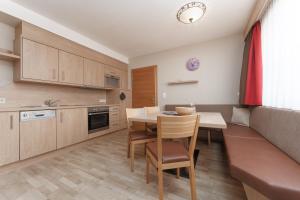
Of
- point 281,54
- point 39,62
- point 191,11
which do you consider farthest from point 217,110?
point 39,62

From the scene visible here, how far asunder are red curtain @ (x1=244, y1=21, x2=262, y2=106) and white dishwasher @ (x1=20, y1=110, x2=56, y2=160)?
353 cm

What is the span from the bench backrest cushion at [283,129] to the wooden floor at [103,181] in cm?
63

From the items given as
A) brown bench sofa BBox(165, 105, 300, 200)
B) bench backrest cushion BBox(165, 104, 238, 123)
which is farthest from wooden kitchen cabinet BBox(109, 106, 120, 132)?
brown bench sofa BBox(165, 105, 300, 200)

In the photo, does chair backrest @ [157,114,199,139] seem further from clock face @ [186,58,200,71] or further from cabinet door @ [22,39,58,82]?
clock face @ [186,58,200,71]

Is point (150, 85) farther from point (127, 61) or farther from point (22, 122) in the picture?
point (22, 122)

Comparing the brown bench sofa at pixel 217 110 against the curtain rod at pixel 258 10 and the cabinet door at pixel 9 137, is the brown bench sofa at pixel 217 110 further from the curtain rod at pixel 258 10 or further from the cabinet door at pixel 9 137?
the cabinet door at pixel 9 137

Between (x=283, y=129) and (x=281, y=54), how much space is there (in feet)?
3.18

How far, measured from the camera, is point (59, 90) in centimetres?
299

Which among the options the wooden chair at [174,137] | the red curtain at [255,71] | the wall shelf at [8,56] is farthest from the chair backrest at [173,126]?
the wall shelf at [8,56]

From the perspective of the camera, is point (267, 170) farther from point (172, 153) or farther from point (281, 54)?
point (281, 54)

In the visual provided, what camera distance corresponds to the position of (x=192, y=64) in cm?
357

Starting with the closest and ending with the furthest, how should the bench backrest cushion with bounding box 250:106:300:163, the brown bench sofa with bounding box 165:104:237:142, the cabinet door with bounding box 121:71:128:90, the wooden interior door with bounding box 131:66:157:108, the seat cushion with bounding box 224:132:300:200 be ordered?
1. the seat cushion with bounding box 224:132:300:200
2. the bench backrest cushion with bounding box 250:106:300:163
3. the brown bench sofa with bounding box 165:104:237:142
4. the wooden interior door with bounding box 131:66:157:108
5. the cabinet door with bounding box 121:71:128:90

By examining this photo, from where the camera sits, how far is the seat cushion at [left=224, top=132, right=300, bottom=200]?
30.6 inches

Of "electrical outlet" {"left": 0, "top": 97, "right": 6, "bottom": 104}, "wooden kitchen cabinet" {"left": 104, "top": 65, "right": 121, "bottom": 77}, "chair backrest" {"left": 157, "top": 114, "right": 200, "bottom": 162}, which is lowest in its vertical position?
"chair backrest" {"left": 157, "top": 114, "right": 200, "bottom": 162}
